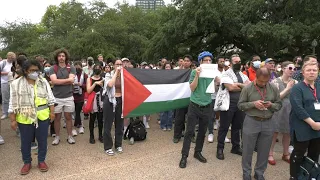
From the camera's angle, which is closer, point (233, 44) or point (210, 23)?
point (210, 23)

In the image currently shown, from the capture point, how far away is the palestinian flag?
215 inches

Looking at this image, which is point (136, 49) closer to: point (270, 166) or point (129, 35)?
point (129, 35)

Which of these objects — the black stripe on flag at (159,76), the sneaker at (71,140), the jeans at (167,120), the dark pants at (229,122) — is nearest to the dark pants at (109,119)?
the black stripe on flag at (159,76)

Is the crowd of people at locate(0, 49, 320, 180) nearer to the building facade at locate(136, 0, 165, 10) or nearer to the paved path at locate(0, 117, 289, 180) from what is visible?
the paved path at locate(0, 117, 289, 180)

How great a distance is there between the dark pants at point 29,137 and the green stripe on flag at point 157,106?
1734mm

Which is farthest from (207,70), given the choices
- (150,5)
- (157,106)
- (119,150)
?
(150,5)

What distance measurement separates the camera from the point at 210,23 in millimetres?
22109

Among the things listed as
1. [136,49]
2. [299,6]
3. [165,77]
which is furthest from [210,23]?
[165,77]

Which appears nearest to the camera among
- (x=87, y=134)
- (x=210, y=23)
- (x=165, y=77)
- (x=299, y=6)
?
(x=165, y=77)

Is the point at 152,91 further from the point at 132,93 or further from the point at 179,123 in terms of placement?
the point at 179,123

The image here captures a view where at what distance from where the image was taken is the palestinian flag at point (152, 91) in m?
5.46

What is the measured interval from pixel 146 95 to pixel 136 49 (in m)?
26.5

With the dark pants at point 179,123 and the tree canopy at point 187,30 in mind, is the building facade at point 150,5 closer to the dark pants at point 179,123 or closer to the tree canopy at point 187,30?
the tree canopy at point 187,30

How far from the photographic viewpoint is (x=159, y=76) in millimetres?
6125
